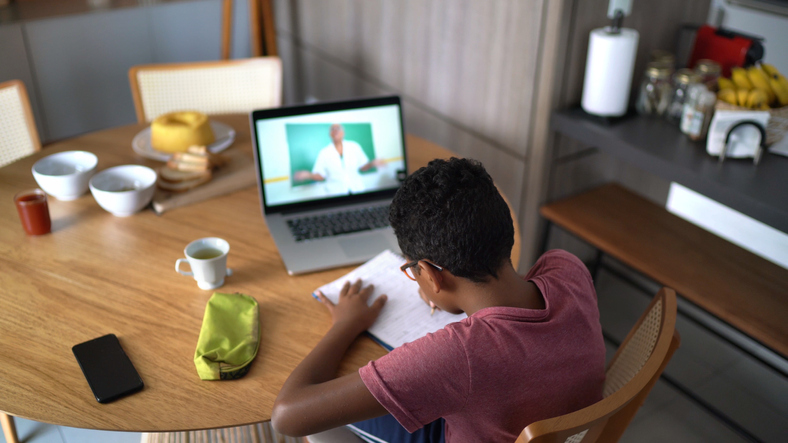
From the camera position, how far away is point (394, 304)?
52.5 inches

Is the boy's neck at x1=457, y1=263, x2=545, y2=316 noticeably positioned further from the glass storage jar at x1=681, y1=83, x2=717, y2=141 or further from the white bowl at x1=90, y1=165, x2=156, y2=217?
the glass storage jar at x1=681, y1=83, x2=717, y2=141

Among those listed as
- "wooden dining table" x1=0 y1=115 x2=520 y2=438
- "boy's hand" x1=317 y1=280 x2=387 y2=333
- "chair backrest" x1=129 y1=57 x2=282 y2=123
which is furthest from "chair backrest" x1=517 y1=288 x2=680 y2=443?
"chair backrest" x1=129 y1=57 x2=282 y2=123

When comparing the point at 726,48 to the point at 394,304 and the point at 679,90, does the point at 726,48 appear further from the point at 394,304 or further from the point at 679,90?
the point at 394,304

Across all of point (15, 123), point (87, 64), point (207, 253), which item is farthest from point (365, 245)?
point (87, 64)

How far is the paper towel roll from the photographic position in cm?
197

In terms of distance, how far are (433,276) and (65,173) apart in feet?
4.26

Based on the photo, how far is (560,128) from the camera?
2148mm

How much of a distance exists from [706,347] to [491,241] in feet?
5.93

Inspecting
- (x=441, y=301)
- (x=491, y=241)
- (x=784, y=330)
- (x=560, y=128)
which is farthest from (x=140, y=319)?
(x=784, y=330)

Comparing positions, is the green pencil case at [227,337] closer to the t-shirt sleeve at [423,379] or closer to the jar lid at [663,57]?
the t-shirt sleeve at [423,379]

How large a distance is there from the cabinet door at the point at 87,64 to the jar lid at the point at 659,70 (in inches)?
112

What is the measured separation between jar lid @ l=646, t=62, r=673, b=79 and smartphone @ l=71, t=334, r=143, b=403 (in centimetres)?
184

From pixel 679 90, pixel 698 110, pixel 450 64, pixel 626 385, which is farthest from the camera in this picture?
pixel 450 64

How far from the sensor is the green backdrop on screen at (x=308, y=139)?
165cm
